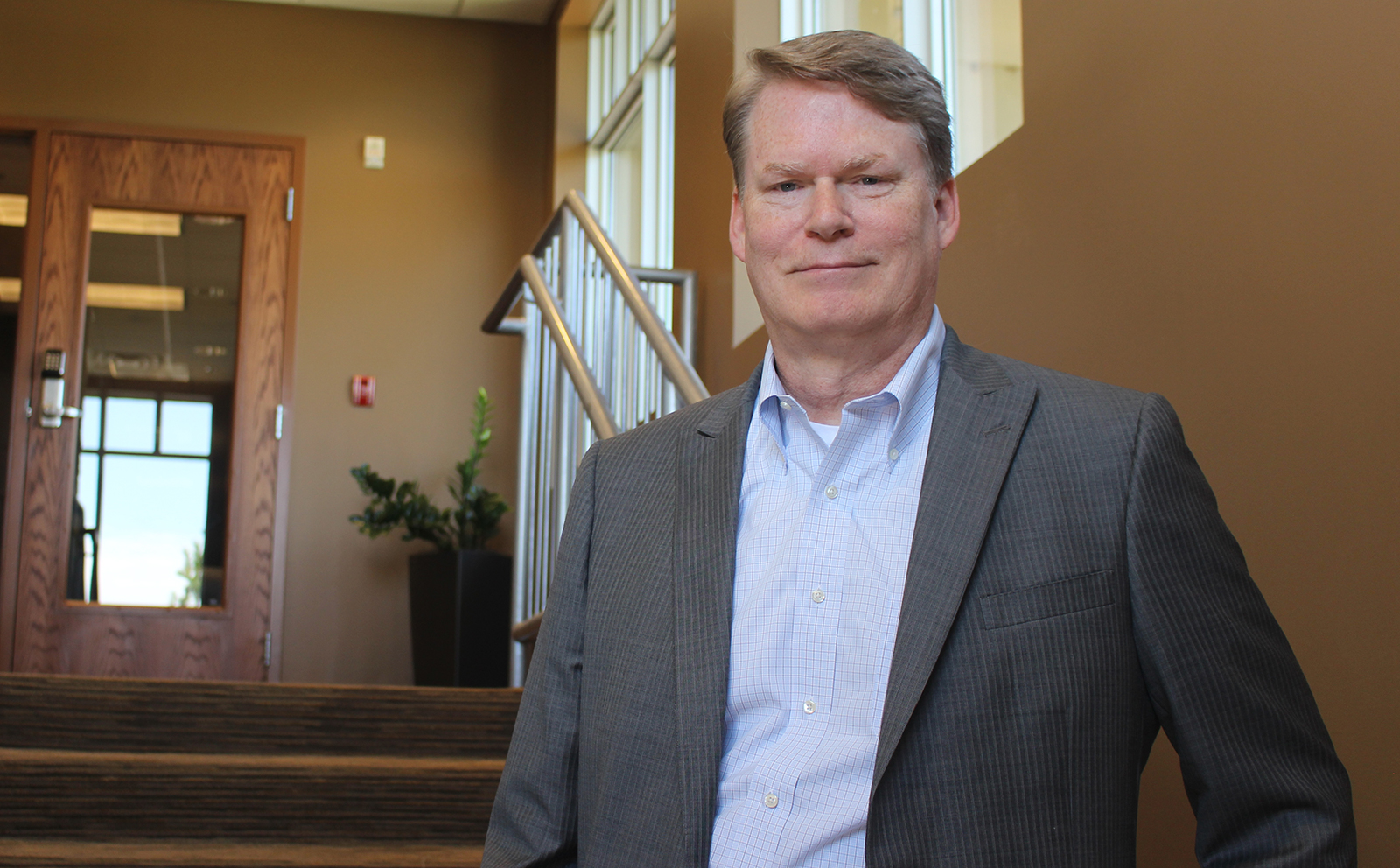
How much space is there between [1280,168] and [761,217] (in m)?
0.68

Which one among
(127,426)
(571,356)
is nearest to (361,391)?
(127,426)

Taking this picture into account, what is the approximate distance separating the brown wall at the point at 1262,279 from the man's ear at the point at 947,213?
45cm

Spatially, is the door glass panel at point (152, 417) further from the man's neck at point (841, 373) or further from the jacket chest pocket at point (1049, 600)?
the jacket chest pocket at point (1049, 600)

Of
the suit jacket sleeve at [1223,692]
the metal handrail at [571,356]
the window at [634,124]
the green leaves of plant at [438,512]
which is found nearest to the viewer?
the suit jacket sleeve at [1223,692]

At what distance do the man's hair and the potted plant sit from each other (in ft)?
11.9

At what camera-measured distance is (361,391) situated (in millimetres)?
5395

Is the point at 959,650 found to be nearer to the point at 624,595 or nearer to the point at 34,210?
the point at 624,595

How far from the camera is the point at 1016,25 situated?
8.44 ft

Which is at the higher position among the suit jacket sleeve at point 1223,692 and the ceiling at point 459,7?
the ceiling at point 459,7

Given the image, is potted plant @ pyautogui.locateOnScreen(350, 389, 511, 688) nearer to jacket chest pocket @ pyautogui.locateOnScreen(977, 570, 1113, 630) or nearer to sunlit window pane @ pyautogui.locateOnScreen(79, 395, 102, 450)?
sunlit window pane @ pyautogui.locateOnScreen(79, 395, 102, 450)

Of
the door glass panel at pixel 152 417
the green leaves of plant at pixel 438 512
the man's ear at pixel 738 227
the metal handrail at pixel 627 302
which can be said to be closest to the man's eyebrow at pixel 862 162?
the man's ear at pixel 738 227

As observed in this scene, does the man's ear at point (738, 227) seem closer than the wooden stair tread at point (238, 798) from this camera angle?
Yes

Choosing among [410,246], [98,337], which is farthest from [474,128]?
[98,337]

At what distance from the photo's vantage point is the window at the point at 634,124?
16.3ft
